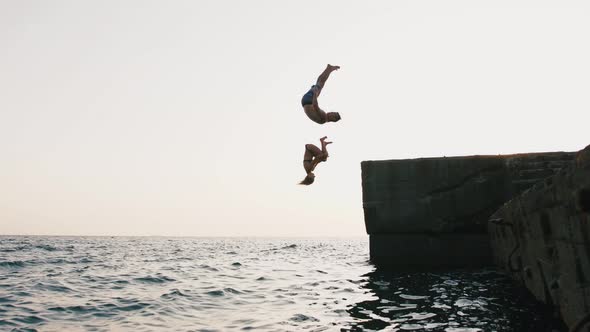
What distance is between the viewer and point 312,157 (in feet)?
22.0

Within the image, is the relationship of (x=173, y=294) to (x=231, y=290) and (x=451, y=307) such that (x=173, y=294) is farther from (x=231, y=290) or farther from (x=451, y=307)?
(x=451, y=307)

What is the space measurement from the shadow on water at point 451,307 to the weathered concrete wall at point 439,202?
239 centimetres

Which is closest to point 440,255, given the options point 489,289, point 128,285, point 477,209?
point 477,209

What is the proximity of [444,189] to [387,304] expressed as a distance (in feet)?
23.3

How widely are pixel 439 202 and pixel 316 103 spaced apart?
10.6 metres

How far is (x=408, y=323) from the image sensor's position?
24.0ft

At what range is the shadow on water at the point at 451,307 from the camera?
22.6 ft

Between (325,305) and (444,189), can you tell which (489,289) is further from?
(444,189)

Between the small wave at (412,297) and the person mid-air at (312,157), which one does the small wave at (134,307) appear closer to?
the person mid-air at (312,157)

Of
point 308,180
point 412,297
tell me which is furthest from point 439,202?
point 308,180

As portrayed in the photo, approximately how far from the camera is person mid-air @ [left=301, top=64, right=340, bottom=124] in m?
5.82

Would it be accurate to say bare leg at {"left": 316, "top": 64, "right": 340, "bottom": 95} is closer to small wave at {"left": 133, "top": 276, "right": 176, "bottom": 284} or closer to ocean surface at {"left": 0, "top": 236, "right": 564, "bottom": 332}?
ocean surface at {"left": 0, "top": 236, "right": 564, "bottom": 332}

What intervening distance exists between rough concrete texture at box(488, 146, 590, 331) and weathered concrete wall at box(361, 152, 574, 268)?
749 centimetres

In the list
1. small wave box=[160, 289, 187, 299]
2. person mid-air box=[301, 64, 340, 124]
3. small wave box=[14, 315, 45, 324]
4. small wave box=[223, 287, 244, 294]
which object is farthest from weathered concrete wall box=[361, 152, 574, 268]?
small wave box=[14, 315, 45, 324]
